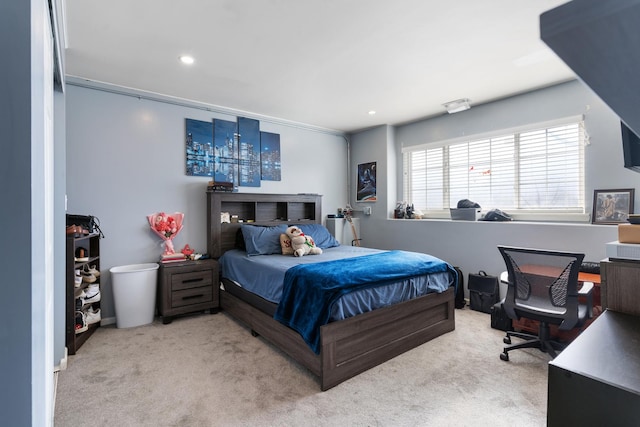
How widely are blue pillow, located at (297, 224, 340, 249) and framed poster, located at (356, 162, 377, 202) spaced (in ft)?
3.82

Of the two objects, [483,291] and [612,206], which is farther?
[483,291]

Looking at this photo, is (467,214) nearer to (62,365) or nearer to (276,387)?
(276,387)

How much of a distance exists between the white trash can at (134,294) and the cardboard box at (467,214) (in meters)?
3.56

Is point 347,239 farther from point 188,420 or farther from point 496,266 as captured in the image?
point 188,420

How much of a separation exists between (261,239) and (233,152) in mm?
1252

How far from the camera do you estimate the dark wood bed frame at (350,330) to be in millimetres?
2131

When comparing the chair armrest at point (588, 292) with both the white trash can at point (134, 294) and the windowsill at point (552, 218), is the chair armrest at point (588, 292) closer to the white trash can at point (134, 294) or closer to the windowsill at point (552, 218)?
the windowsill at point (552, 218)

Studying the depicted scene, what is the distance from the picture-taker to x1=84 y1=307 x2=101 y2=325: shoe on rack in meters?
2.83

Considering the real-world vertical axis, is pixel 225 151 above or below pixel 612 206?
→ above

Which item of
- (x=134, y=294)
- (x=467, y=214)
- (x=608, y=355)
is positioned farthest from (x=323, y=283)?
(x=467, y=214)

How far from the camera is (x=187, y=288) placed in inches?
132

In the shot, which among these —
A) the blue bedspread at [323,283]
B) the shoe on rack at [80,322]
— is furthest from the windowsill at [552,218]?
the shoe on rack at [80,322]

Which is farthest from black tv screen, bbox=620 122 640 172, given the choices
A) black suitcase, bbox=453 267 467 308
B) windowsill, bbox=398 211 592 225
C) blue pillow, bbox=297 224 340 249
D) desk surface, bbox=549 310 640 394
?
blue pillow, bbox=297 224 340 249

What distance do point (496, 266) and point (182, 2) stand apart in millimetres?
3826
